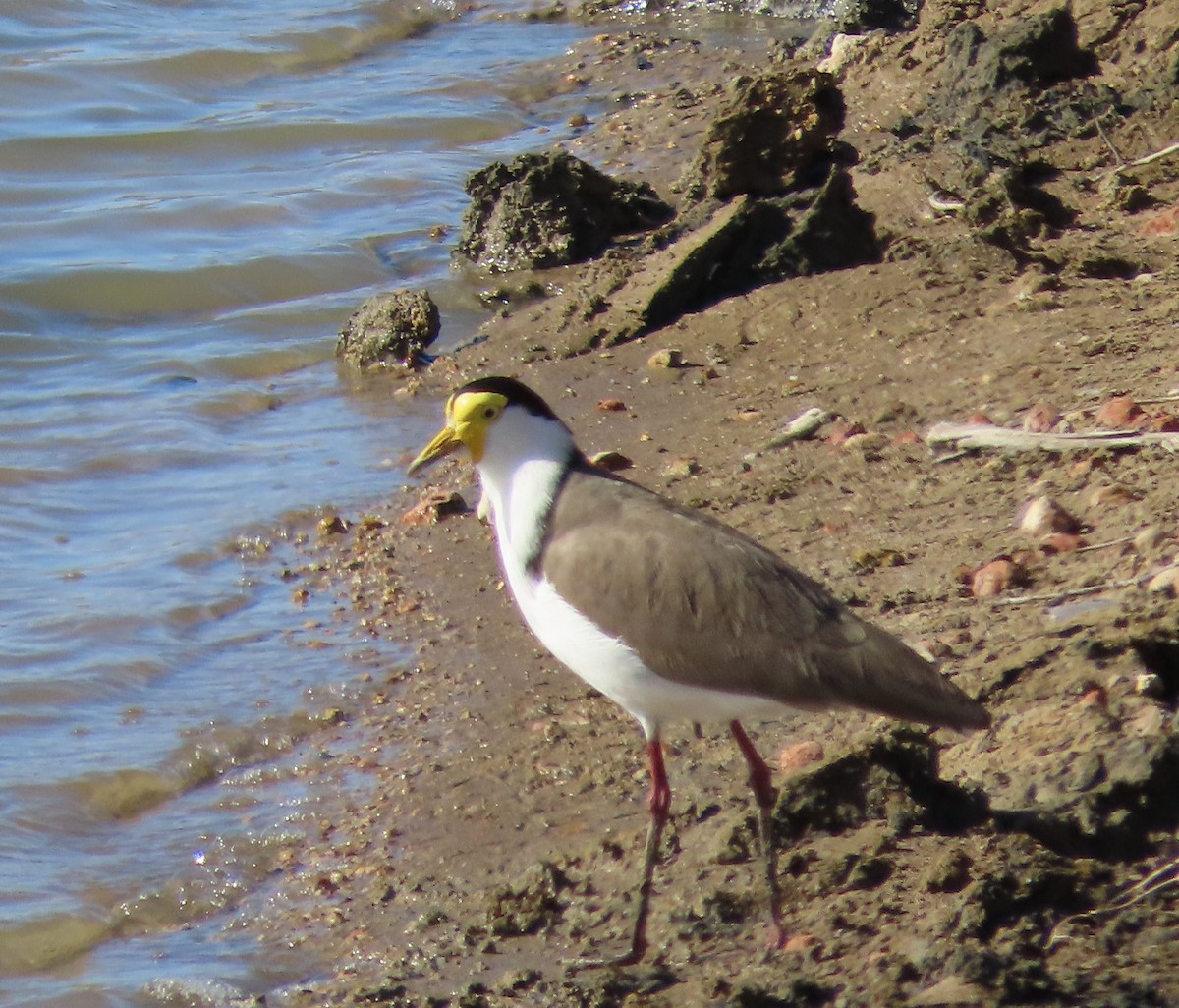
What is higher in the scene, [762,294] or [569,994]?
[762,294]

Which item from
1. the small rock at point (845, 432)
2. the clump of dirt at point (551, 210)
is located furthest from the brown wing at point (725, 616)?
the clump of dirt at point (551, 210)

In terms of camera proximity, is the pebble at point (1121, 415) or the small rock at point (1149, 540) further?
the pebble at point (1121, 415)

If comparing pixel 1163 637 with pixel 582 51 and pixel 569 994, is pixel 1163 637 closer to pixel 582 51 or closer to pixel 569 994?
pixel 569 994

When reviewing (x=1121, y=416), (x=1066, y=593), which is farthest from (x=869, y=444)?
(x=1066, y=593)

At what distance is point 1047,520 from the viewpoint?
5.66 meters

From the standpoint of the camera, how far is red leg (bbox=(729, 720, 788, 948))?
4266 mm

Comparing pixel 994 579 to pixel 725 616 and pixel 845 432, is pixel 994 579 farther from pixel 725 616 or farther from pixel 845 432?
pixel 845 432

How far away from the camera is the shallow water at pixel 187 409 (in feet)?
19.0

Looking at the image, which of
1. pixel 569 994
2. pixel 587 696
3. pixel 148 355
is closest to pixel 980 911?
pixel 569 994

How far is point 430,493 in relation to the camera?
792cm

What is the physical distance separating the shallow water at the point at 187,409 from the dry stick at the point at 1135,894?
214cm

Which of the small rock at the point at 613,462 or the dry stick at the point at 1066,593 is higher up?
the dry stick at the point at 1066,593

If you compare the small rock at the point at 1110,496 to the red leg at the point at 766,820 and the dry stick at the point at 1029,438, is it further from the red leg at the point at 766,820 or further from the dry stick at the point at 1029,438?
the red leg at the point at 766,820

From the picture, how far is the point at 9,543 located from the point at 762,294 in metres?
3.67
